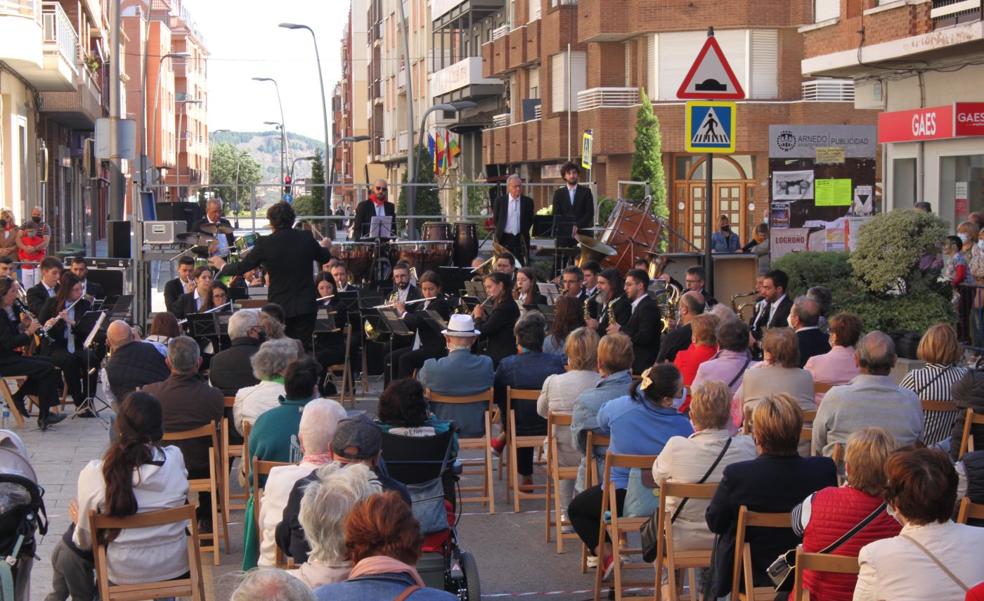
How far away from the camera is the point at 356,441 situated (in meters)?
5.96

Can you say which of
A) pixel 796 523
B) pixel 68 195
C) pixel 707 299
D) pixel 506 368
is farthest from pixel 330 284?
pixel 68 195

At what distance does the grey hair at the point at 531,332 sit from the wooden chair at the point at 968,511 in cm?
456

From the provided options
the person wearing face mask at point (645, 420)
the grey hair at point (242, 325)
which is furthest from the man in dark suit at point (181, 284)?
the person wearing face mask at point (645, 420)

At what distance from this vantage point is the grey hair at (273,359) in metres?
8.93

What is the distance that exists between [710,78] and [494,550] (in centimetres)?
521

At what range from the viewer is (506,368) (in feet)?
33.4

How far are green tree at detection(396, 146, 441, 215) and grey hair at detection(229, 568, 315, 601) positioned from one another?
37803mm

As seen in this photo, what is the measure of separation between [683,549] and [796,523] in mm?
1137

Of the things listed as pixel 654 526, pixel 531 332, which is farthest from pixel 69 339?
pixel 654 526

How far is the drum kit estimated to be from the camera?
65.9ft

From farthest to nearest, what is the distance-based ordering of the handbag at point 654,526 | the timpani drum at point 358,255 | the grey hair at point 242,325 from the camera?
the timpani drum at point 358,255
the grey hair at point 242,325
the handbag at point 654,526

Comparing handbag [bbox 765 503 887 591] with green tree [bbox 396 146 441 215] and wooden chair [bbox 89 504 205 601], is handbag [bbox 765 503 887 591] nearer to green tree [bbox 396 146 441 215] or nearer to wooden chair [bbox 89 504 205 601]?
wooden chair [bbox 89 504 205 601]

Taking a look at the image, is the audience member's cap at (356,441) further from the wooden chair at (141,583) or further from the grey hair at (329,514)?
the grey hair at (329,514)

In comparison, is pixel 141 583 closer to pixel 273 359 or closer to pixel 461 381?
pixel 273 359
